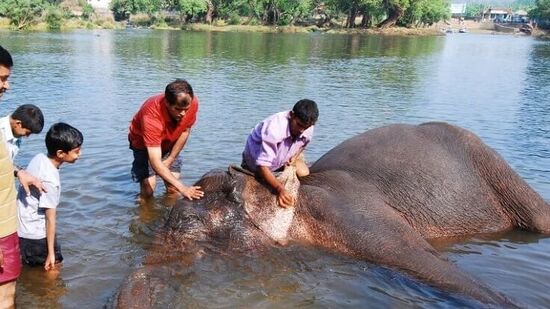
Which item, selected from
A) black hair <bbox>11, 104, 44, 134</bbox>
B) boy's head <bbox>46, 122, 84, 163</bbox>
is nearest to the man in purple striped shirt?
boy's head <bbox>46, 122, 84, 163</bbox>

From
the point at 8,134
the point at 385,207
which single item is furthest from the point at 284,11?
the point at 8,134

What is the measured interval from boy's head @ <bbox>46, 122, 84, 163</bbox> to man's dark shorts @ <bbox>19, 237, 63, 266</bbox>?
72 cm

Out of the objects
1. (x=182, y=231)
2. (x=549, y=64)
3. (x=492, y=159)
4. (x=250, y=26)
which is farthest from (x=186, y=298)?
(x=250, y=26)

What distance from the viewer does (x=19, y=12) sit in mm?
53531

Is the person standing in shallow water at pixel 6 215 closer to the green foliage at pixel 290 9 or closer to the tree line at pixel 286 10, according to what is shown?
the tree line at pixel 286 10

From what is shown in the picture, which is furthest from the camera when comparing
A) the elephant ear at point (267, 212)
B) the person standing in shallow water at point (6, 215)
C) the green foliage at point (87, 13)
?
the green foliage at point (87, 13)

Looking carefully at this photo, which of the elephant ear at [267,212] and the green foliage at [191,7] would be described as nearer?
the elephant ear at [267,212]

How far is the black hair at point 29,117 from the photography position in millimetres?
4586

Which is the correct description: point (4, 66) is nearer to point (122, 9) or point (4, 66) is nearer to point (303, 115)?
point (303, 115)

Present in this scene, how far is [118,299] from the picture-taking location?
3.74m

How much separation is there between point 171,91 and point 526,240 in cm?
376

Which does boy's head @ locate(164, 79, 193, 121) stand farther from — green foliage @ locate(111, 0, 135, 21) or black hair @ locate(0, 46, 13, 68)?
green foliage @ locate(111, 0, 135, 21)

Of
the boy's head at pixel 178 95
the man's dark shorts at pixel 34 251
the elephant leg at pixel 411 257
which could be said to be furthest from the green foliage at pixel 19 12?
the elephant leg at pixel 411 257

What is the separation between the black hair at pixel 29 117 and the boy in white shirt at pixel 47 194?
1.05 ft
